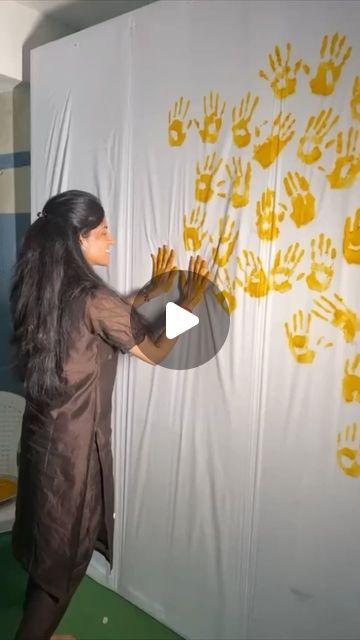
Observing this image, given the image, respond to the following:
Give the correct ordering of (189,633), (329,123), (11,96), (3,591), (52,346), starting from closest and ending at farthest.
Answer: (329,123), (52,346), (189,633), (3,591), (11,96)

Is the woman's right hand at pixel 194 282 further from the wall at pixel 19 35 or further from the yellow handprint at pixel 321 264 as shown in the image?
the wall at pixel 19 35

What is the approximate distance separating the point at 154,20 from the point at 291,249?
2.96 ft

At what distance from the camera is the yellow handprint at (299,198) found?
1.26m

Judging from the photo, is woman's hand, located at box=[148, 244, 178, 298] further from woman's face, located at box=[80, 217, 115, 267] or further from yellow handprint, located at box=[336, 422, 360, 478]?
yellow handprint, located at box=[336, 422, 360, 478]

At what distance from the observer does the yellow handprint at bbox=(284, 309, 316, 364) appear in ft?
A: 4.23

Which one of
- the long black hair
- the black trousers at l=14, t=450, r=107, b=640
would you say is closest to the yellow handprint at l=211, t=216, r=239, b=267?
the long black hair

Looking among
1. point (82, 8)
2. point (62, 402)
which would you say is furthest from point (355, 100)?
point (82, 8)

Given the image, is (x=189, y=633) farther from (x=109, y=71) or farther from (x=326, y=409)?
(x=109, y=71)

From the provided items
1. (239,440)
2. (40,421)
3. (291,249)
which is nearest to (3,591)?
(40,421)

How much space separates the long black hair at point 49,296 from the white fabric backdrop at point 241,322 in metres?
0.30

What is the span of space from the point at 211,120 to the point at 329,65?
37cm

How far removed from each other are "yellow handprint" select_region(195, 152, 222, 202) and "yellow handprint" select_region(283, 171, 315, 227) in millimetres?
242

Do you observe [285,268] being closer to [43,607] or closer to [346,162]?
[346,162]

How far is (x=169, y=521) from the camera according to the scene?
1.63 metres
